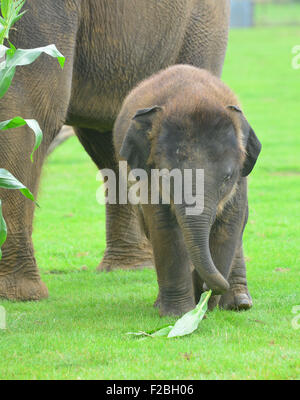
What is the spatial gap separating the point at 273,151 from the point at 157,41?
9705 mm

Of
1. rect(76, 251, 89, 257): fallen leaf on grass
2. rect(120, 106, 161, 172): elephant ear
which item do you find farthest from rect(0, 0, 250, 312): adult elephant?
rect(76, 251, 89, 257): fallen leaf on grass

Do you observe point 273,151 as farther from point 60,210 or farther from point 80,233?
point 80,233

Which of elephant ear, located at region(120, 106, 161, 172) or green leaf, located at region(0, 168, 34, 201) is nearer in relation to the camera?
green leaf, located at region(0, 168, 34, 201)

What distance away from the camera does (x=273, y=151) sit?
57.9 ft

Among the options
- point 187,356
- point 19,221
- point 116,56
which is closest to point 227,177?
point 187,356

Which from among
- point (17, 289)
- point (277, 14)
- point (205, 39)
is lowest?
point (17, 289)

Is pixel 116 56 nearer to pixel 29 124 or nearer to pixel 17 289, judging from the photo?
pixel 17 289

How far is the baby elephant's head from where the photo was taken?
19.8 feet

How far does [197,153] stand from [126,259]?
11.3 ft

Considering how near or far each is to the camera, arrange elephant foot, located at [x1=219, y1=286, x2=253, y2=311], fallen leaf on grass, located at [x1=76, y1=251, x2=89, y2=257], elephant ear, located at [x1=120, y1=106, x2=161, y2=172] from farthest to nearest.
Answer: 1. fallen leaf on grass, located at [x1=76, y1=251, x2=89, y2=257]
2. elephant foot, located at [x1=219, y1=286, x2=253, y2=311]
3. elephant ear, located at [x1=120, y1=106, x2=161, y2=172]

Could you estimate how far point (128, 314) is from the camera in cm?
695

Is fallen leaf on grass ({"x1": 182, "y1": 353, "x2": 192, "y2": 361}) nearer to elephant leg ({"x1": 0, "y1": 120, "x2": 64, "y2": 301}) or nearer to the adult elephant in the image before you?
the adult elephant

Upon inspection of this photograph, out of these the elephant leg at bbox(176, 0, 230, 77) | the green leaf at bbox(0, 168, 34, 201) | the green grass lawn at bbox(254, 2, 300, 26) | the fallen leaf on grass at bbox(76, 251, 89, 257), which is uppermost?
the green grass lawn at bbox(254, 2, 300, 26)
